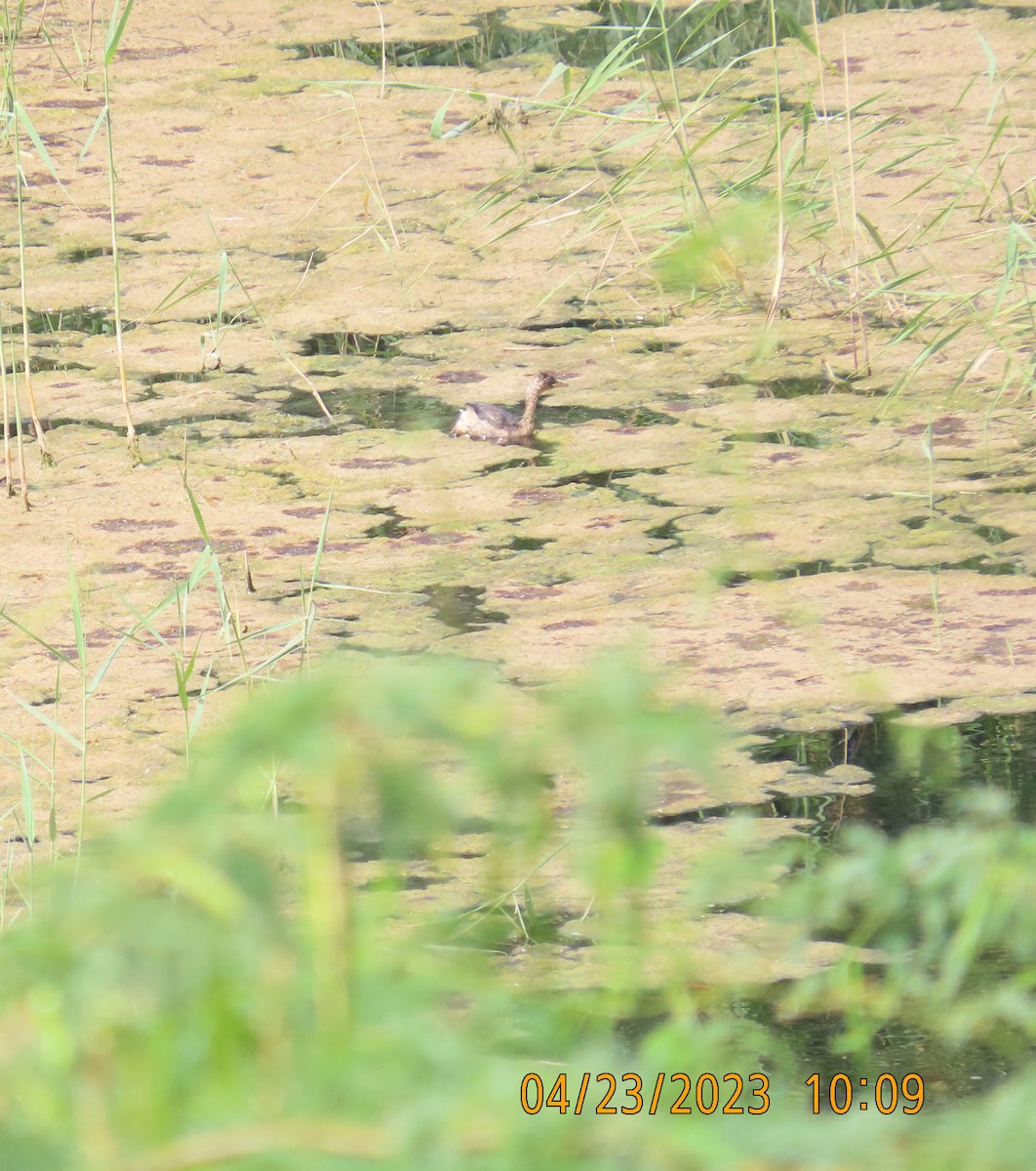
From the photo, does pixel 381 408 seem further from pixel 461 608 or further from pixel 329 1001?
pixel 329 1001

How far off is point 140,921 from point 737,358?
108 inches

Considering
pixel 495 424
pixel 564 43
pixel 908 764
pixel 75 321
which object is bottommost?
pixel 908 764

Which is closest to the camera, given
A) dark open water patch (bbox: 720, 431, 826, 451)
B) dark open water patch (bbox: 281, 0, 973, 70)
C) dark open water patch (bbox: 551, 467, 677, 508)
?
dark open water patch (bbox: 551, 467, 677, 508)

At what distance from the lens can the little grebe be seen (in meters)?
2.93

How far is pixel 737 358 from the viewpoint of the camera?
10.6ft

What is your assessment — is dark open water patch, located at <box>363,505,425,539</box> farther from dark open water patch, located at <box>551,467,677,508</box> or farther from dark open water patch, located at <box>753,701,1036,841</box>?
A: dark open water patch, located at <box>753,701,1036,841</box>

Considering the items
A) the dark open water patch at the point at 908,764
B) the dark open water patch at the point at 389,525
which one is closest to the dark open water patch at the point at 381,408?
the dark open water patch at the point at 389,525

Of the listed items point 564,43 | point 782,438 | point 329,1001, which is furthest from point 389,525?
point 564,43

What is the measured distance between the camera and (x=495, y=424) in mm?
2930

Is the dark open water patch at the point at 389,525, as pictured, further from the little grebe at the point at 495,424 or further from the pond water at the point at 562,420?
the little grebe at the point at 495,424

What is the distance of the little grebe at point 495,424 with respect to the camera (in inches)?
115

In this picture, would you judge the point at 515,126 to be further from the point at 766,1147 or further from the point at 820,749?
the point at 766,1147

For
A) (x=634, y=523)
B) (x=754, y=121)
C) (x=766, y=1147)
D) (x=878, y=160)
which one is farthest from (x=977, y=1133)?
(x=754, y=121)

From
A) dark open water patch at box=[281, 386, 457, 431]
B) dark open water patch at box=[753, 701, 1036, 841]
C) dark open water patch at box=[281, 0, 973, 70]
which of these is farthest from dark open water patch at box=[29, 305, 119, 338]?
dark open water patch at box=[753, 701, 1036, 841]
